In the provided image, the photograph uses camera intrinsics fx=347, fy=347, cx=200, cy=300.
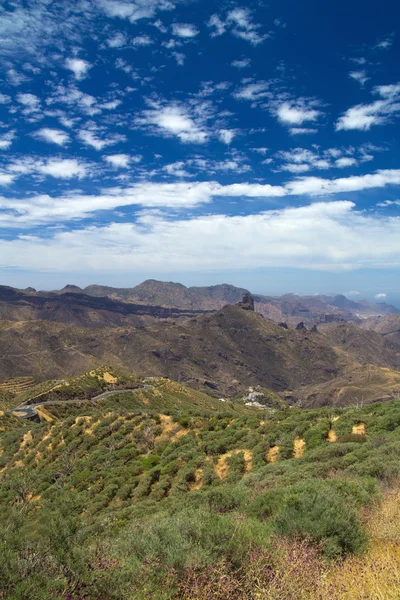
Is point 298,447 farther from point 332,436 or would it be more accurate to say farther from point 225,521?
point 225,521

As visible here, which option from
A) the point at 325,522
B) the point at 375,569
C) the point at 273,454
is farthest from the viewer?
the point at 273,454

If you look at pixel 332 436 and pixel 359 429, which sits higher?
pixel 359 429

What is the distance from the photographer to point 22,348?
641 feet

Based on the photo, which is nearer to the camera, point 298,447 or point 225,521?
point 225,521

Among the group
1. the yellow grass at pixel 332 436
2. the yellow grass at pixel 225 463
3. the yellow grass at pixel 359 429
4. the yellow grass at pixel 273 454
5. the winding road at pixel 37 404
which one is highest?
the yellow grass at pixel 359 429

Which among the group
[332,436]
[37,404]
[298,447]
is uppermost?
[332,436]

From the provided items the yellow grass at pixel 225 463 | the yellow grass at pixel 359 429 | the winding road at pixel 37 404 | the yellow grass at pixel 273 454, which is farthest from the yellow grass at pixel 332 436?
the winding road at pixel 37 404

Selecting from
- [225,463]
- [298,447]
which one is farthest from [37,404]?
[298,447]

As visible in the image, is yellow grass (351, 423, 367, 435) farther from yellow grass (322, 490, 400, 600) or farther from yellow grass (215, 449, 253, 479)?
yellow grass (322, 490, 400, 600)

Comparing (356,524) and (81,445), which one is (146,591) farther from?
(81,445)

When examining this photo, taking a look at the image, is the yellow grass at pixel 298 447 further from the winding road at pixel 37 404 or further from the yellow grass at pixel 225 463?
the winding road at pixel 37 404

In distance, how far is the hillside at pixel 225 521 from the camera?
5914 mm

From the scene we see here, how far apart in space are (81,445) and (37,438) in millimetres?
8339

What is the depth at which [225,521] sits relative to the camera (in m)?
8.27
